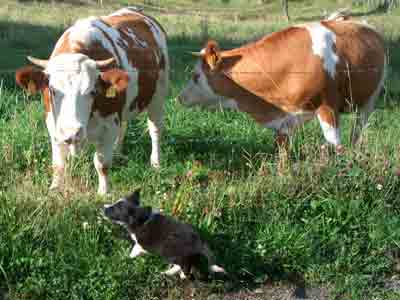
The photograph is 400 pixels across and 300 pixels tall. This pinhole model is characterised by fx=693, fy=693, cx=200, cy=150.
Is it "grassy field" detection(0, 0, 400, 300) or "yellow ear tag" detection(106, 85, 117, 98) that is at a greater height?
"yellow ear tag" detection(106, 85, 117, 98)

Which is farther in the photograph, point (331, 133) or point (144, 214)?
point (331, 133)

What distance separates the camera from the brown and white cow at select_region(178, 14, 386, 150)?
7098 millimetres

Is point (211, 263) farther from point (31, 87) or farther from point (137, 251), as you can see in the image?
point (31, 87)

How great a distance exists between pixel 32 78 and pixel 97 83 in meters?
0.54

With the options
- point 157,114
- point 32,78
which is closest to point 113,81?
point 32,78

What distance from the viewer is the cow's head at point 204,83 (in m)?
7.50

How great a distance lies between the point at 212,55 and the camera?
7406 mm

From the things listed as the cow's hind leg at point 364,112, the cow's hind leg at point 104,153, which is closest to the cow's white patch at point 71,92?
the cow's hind leg at point 104,153

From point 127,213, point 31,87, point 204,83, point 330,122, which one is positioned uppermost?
point 31,87

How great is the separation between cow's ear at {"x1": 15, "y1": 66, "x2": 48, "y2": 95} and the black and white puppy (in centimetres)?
149

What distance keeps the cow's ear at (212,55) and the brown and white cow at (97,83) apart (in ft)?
1.88

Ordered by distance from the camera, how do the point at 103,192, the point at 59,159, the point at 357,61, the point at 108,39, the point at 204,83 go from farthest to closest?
the point at 204,83, the point at 357,61, the point at 108,39, the point at 59,159, the point at 103,192

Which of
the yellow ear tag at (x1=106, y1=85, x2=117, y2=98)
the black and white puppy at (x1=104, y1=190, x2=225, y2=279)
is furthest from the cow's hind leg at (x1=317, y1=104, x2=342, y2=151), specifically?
the black and white puppy at (x1=104, y1=190, x2=225, y2=279)

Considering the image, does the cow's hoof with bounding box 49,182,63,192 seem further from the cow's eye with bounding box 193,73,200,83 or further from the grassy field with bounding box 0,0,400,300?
the cow's eye with bounding box 193,73,200,83
